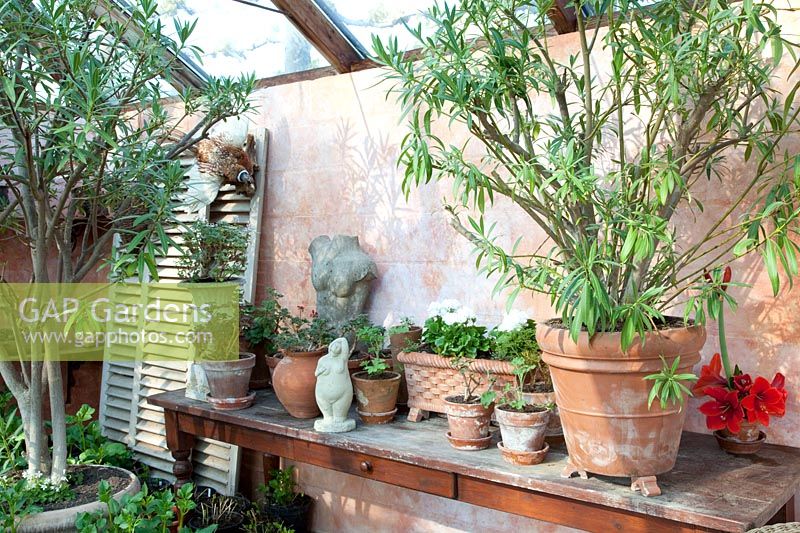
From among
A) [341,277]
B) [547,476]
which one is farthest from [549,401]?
[341,277]

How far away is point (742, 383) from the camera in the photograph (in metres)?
2.09

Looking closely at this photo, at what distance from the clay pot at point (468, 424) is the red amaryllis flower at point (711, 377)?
2.09ft

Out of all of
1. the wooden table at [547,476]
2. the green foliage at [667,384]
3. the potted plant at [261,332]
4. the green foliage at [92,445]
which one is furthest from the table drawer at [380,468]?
the green foliage at [92,445]

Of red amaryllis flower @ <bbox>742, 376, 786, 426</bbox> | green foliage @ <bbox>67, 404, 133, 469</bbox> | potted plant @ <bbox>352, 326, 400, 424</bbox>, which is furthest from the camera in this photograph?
green foliage @ <bbox>67, 404, 133, 469</bbox>

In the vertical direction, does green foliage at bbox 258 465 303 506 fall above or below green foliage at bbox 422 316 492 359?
below

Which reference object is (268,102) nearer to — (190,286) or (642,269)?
(190,286)

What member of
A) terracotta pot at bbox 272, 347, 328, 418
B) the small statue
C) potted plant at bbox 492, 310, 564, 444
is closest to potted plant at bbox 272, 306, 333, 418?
terracotta pot at bbox 272, 347, 328, 418

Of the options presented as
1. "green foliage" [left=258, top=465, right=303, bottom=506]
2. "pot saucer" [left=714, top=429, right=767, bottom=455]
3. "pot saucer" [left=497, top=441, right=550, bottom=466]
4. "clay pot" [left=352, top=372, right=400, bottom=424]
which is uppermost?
"clay pot" [left=352, top=372, right=400, bottom=424]

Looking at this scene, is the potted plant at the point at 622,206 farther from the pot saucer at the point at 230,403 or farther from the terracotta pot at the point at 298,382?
the pot saucer at the point at 230,403

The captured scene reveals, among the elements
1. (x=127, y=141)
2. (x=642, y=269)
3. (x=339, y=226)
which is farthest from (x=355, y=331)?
(x=642, y=269)

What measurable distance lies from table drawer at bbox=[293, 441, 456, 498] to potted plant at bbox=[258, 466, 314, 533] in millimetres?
747

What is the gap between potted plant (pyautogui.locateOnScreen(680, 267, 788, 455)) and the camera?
2.03 metres

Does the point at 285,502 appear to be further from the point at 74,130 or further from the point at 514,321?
the point at 74,130

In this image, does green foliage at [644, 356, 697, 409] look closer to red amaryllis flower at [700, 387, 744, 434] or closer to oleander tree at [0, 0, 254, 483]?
red amaryllis flower at [700, 387, 744, 434]
